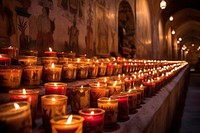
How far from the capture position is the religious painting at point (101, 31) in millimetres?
6493

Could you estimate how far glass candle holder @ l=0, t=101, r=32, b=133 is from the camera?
0.90 metres

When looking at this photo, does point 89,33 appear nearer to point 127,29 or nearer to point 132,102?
point 132,102

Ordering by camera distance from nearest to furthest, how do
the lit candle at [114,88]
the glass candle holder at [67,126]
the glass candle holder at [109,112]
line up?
the glass candle holder at [67,126] < the glass candle holder at [109,112] < the lit candle at [114,88]

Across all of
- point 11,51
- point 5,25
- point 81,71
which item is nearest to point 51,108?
point 11,51

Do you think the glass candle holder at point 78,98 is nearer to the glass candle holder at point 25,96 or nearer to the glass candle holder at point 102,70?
the glass candle holder at point 25,96

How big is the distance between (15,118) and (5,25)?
2499 millimetres

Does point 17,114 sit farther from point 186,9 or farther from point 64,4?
point 186,9

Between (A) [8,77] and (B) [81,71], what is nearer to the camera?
(A) [8,77]

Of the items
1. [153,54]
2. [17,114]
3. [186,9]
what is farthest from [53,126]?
[186,9]

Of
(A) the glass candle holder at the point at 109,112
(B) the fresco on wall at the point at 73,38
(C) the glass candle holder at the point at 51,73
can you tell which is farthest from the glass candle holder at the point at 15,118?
(B) the fresco on wall at the point at 73,38

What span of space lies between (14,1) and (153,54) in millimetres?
16151

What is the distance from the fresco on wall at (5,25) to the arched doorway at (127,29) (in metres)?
5.86

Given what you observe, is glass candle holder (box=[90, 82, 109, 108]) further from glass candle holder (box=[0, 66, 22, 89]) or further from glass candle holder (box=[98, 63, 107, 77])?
glass candle holder (box=[98, 63, 107, 77])

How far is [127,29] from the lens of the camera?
11.9 meters
